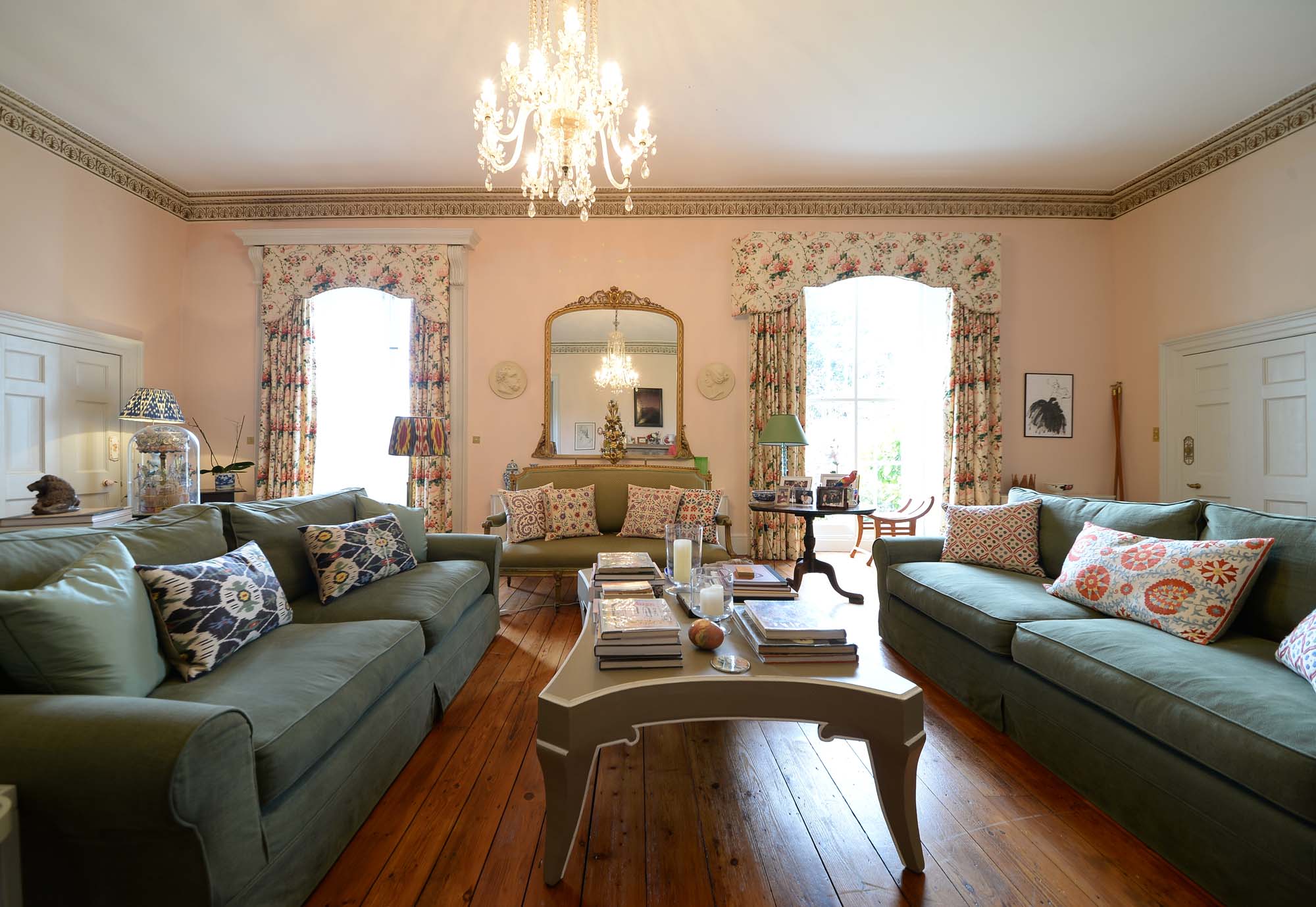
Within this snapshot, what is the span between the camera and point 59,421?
13.6 ft

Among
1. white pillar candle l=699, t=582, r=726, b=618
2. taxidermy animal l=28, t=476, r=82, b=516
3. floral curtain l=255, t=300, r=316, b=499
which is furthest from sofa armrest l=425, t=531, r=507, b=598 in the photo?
floral curtain l=255, t=300, r=316, b=499

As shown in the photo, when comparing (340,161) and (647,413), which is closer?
(340,161)

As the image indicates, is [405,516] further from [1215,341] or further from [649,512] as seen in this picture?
[1215,341]

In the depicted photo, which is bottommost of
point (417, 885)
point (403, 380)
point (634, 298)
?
point (417, 885)

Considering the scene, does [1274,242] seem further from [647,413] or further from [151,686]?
[151,686]

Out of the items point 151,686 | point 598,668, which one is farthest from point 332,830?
point 598,668

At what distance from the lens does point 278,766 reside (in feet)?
3.98

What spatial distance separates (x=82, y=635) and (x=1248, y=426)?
6.35 meters

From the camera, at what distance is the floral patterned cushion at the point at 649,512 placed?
13.2ft

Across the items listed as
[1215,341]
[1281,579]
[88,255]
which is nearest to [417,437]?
[88,255]

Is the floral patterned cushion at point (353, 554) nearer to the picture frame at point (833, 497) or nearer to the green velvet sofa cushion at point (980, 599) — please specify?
the green velvet sofa cushion at point (980, 599)

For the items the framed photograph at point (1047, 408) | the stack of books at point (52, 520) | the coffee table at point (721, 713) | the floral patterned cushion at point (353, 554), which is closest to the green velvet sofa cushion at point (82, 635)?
the floral patterned cushion at point (353, 554)

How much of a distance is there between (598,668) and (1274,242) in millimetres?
5485

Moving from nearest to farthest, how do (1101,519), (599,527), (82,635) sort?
(82,635), (1101,519), (599,527)
